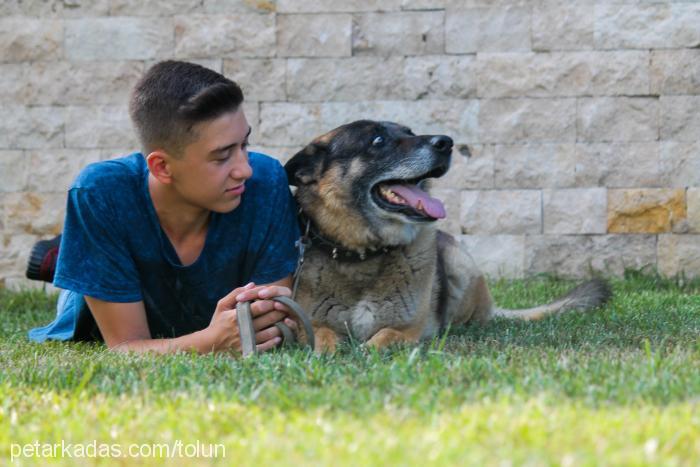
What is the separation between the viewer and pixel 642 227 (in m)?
7.08

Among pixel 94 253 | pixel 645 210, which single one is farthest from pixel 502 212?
pixel 94 253


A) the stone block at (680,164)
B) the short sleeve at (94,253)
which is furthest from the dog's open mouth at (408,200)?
the stone block at (680,164)

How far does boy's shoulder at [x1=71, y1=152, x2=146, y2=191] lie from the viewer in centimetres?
399

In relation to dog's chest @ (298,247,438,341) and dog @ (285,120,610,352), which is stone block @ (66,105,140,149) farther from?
dog's chest @ (298,247,438,341)

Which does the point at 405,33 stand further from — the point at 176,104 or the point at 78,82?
the point at 176,104

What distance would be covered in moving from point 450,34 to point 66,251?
4.11 metres

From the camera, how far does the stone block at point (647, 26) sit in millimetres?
7000

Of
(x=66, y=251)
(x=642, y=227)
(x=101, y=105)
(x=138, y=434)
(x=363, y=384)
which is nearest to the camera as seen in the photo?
(x=138, y=434)

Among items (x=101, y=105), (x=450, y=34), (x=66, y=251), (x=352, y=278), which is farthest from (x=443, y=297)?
(x=101, y=105)

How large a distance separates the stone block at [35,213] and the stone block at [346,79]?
2055mm

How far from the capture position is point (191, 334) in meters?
3.93

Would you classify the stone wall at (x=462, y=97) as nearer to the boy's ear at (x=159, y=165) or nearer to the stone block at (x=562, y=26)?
the stone block at (x=562, y=26)

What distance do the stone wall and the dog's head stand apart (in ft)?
9.42

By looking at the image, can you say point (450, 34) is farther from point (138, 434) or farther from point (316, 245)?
point (138, 434)
